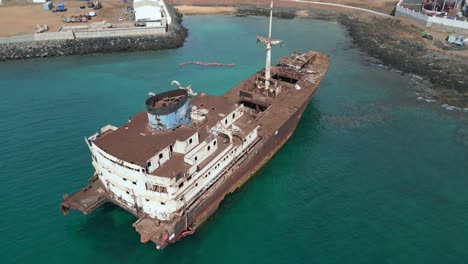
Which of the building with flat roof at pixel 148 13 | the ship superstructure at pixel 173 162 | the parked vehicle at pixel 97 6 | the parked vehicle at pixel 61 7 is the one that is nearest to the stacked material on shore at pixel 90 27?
the building with flat roof at pixel 148 13

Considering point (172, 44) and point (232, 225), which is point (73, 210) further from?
point (172, 44)

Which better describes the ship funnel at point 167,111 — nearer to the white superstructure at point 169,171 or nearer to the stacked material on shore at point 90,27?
the white superstructure at point 169,171

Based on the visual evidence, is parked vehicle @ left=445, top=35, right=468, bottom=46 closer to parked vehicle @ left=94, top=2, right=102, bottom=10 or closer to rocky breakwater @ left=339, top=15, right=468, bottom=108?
rocky breakwater @ left=339, top=15, right=468, bottom=108

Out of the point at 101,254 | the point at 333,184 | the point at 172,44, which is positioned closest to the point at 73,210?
the point at 101,254

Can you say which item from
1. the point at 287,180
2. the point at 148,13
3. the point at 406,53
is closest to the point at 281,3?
the point at 148,13

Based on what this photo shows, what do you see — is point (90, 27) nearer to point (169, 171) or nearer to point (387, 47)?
point (169, 171)

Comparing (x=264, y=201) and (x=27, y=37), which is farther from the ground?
(x=27, y=37)
